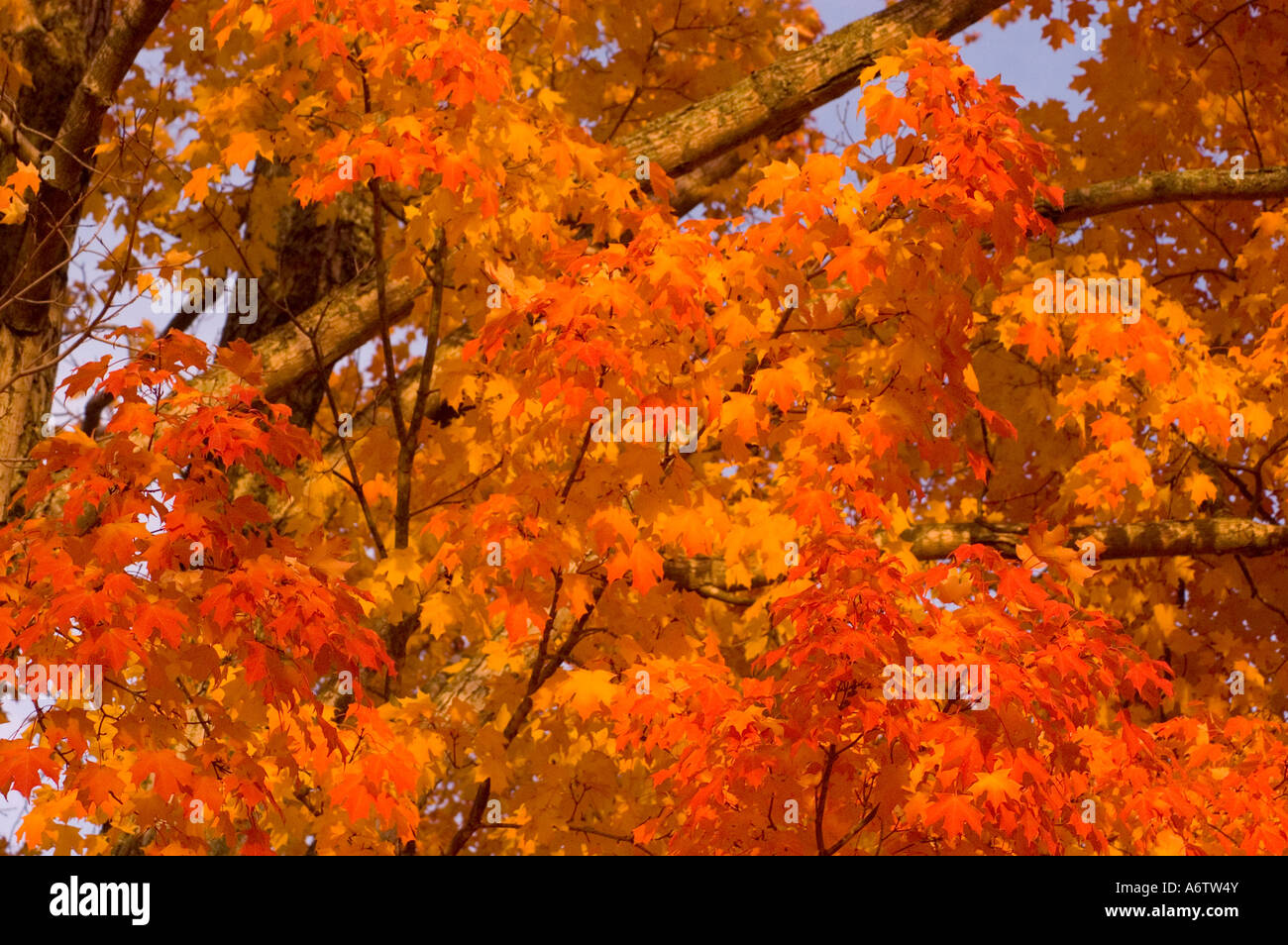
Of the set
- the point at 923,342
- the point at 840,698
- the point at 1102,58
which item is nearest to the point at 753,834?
the point at 840,698

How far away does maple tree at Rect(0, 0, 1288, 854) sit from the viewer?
4.98 meters

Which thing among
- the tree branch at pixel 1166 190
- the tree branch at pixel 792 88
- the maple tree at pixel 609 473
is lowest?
the maple tree at pixel 609 473

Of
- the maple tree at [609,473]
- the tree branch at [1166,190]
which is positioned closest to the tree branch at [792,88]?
the maple tree at [609,473]

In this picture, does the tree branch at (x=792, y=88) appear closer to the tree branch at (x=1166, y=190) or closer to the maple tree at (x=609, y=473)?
the maple tree at (x=609, y=473)

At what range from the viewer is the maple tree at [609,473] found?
16.3 feet

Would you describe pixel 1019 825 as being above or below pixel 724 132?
below

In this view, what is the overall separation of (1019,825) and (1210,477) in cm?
577

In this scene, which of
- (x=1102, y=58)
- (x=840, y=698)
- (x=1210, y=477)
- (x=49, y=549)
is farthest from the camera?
(x=1102, y=58)

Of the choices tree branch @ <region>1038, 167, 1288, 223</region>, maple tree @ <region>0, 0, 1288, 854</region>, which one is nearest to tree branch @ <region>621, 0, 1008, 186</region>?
maple tree @ <region>0, 0, 1288, 854</region>

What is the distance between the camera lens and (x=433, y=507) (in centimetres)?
799

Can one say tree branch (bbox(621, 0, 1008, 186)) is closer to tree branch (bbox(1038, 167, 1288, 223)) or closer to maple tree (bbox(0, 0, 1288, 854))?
maple tree (bbox(0, 0, 1288, 854))

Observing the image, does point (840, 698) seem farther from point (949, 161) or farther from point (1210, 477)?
point (1210, 477)

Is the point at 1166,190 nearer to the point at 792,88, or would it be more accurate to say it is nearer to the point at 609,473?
the point at 792,88
